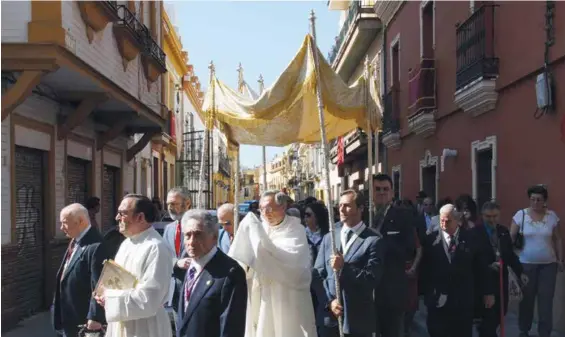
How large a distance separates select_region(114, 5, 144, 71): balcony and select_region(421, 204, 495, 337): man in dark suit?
259 inches

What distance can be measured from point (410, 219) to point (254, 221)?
196cm

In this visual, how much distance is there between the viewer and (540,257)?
26.1ft

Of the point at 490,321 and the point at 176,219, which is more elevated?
the point at 176,219

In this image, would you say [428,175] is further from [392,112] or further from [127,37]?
[127,37]

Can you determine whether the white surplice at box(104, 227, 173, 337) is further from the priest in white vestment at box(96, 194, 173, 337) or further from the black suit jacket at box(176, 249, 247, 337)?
the black suit jacket at box(176, 249, 247, 337)

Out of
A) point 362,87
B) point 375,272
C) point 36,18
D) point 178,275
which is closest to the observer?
point 178,275

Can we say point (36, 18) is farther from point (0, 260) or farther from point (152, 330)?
point (152, 330)

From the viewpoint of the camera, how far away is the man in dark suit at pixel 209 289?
412cm

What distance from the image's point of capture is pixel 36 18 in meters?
8.28

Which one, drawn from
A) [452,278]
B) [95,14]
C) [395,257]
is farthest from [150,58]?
[395,257]

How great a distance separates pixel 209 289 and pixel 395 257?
2403 mm

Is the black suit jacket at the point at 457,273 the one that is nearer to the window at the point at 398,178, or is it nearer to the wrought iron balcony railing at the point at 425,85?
the wrought iron balcony railing at the point at 425,85

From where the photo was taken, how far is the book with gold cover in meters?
4.14

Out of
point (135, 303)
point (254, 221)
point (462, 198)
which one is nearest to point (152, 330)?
point (135, 303)
